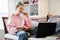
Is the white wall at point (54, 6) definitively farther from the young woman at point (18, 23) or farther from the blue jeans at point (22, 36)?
the blue jeans at point (22, 36)

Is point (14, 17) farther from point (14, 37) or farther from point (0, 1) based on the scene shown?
point (0, 1)

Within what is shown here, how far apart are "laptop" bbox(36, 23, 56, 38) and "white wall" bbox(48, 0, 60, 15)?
195 centimetres

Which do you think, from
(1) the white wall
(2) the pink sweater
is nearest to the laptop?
(2) the pink sweater

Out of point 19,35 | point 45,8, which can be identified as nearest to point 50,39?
point 19,35

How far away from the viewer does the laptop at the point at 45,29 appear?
2.19 metres

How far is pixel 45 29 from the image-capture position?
222cm

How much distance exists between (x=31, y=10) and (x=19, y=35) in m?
2.22

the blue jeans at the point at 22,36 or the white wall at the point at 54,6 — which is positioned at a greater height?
the white wall at the point at 54,6

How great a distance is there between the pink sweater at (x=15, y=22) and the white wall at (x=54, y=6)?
176 centimetres

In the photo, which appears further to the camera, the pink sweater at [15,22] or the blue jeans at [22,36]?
the pink sweater at [15,22]

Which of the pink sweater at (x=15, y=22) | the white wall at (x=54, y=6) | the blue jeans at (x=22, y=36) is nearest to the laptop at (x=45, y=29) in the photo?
the blue jeans at (x=22, y=36)

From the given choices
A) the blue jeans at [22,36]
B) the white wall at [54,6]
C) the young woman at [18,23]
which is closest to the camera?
the blue jeans at [22,36]

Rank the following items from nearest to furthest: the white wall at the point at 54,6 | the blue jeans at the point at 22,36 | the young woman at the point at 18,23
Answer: the blue jeans at the point at 22,36
the young woman at the point at 18,23
the white wall at the point at 54,6

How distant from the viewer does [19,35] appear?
2240 mm
